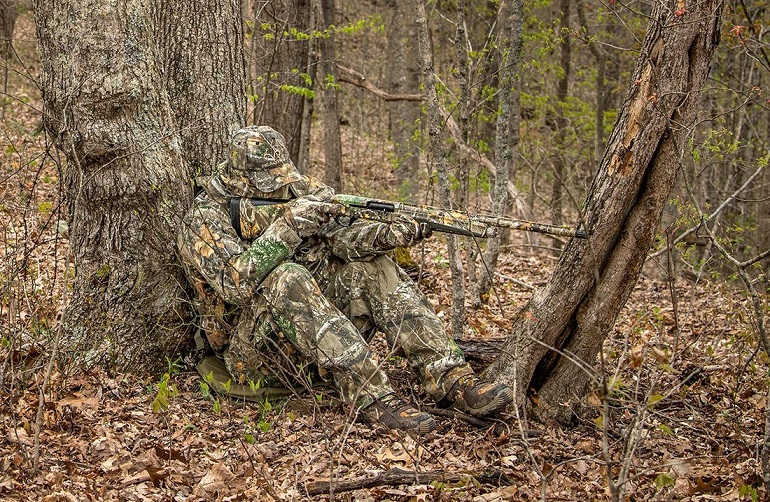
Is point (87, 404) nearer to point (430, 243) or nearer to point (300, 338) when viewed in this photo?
point (300, 338)

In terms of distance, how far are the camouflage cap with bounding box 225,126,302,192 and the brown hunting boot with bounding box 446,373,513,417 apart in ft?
5.80

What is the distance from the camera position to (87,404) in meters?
4.63

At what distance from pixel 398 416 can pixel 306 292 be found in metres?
0.96

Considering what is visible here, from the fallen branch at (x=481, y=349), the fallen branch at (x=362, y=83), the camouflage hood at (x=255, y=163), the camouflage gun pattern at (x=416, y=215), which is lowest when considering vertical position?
the fallen branch at (x=481, y=349)

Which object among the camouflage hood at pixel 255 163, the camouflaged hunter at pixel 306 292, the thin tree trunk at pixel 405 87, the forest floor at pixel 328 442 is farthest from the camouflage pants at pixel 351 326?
the thin tree trunk at pixel 405 87

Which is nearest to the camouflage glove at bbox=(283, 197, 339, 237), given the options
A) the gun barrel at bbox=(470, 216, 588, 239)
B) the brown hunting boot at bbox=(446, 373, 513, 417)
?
the gun barrel at bbox=(470, 216, 588, 239)

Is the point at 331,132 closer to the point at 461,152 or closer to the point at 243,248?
the point at 461,152

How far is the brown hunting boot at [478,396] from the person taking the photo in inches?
185

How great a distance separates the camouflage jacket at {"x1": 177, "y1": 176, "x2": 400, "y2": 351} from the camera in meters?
4.95

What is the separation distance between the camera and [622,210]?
4602mm

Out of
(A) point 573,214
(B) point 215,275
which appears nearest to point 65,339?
(B) point 215,275

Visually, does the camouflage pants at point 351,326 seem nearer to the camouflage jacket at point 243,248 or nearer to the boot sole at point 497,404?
the camouflage jacket at point 243,248

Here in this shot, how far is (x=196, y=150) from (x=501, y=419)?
9.18 ft

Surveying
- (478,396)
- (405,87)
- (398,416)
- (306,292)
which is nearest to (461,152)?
(306,292)
